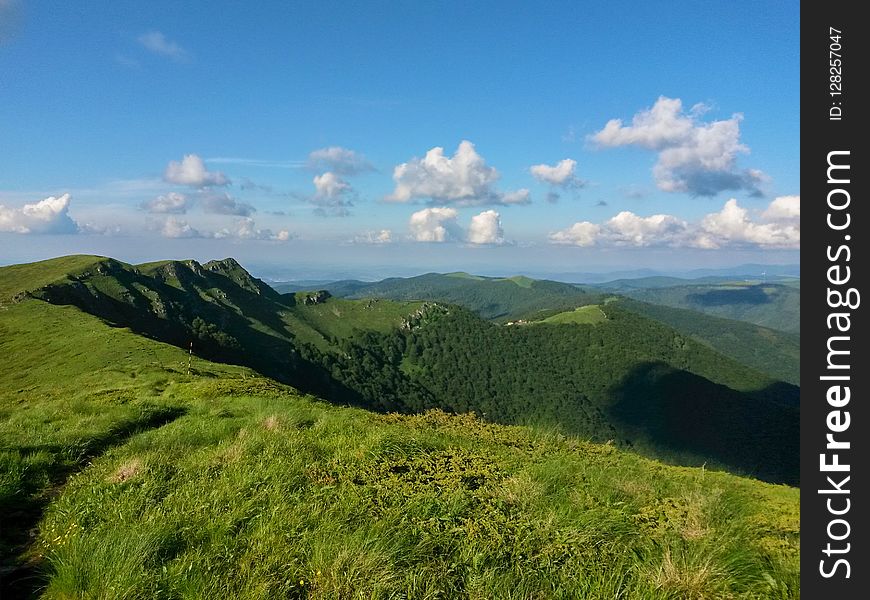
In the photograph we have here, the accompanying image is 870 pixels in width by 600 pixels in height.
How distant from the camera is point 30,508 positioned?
6.40 m

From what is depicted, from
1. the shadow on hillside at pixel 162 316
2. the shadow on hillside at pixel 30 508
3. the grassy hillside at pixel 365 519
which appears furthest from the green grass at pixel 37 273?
the grassy hillside at pixel 365 519

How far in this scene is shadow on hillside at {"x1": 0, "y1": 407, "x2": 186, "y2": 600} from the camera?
461 centimetres

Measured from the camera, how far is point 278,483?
22.5 ft

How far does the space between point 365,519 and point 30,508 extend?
510cm

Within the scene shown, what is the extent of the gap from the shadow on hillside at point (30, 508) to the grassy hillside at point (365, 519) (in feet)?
0.09

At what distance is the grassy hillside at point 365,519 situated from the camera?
182 inches

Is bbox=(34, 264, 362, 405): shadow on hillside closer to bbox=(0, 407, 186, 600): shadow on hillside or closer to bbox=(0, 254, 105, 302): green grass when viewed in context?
bbox=(0, 254, 105, 302): green grass

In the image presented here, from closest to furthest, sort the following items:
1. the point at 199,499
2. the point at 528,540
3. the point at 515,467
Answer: the point at 528,540 → the point at 199,499 → the point at 515,467

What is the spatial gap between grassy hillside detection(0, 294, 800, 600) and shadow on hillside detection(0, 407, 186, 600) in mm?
28

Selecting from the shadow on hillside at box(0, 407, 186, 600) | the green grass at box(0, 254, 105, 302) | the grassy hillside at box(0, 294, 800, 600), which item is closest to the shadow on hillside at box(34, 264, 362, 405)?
the green grass at box(0, 254, 105, 302)
